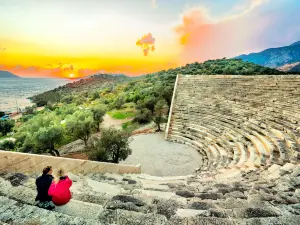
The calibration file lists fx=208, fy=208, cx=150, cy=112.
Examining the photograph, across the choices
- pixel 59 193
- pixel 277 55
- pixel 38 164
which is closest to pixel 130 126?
pixel 38 164

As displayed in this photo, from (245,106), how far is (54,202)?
15132mm

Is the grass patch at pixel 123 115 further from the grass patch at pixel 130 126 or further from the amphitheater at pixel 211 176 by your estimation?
the amphitheater at pixel 211 176

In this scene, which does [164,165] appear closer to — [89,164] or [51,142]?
[89,164]

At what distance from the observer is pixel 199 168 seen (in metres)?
11.6

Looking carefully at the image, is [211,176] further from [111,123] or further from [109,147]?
[111,123]

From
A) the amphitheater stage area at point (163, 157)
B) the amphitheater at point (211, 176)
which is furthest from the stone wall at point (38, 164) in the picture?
the amphitheater stage area at point (163, 157)

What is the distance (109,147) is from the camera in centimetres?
1162

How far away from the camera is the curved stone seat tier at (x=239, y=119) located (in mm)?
9562

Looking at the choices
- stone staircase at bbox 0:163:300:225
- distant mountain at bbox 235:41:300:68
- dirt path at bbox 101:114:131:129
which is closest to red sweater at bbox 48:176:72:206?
stone staircase at bbox 0:163:300:225

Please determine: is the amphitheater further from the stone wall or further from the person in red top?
the person in red top

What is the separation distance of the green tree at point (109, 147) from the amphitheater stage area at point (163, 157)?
127cm

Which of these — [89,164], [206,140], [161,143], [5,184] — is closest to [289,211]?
[5,184]

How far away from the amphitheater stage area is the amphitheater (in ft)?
2.38

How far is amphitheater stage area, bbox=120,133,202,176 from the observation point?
11758mm
